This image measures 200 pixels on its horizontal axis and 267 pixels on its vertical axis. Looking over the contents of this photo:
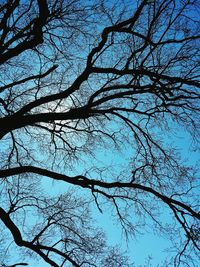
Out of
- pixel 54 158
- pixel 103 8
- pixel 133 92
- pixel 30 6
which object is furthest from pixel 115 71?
pixel 54 158

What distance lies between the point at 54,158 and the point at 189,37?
14.8ft

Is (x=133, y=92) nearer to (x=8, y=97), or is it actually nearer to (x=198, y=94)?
(x=198, y=94)

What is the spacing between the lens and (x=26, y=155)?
8664 mm

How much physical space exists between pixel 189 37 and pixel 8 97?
433 cm

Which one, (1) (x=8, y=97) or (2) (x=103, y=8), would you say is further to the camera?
(1) (x=8, y=97)

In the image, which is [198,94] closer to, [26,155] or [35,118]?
[35,118]

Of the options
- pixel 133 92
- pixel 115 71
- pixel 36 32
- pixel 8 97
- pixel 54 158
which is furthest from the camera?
pixel 54 158

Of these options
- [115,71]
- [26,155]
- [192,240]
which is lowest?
[192,240]

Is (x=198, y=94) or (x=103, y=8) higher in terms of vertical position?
(x=103, y=8)

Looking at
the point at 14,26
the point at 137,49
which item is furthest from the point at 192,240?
the point at 14,26

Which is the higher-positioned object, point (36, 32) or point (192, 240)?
point (36, 32)

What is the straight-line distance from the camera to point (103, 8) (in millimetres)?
6980

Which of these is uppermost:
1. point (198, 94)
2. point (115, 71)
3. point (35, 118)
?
point (198, 94)

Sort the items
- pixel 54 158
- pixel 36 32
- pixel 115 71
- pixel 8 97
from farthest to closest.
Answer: pixel 54 158, pixel 8 97, pixel 115 71, pixel 36 32
